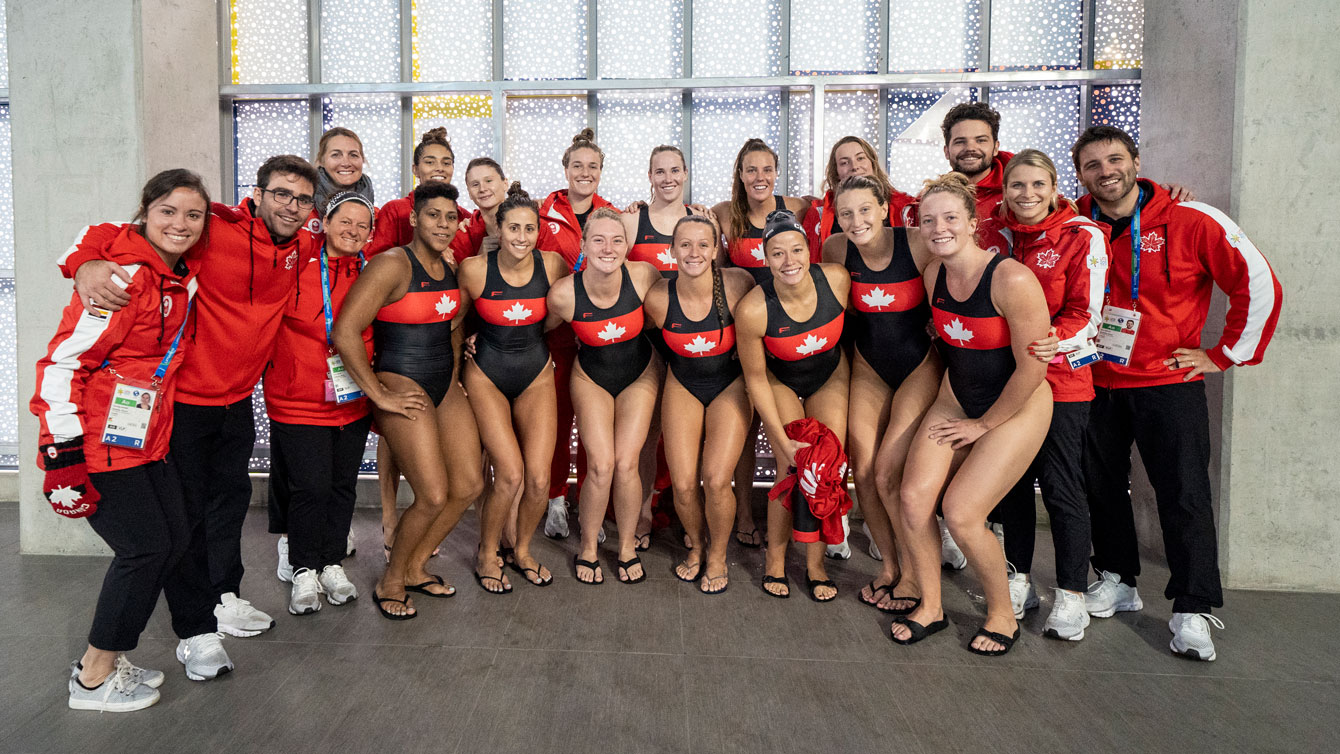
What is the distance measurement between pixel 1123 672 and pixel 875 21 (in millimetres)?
4271

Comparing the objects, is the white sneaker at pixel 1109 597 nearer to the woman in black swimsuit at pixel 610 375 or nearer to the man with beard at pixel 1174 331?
the man with beard at pixel 1174 331

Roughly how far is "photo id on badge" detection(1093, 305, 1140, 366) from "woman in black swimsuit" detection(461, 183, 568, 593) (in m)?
2.44

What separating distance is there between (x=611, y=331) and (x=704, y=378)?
0.50 meters

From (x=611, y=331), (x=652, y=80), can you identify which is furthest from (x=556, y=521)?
(x=652, y=80)

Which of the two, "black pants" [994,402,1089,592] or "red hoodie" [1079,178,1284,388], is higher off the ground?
"red hoodie" [1079,178,1284,388]

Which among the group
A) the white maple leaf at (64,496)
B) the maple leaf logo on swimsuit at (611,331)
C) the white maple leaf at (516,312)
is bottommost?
the white maple leaf at (64,496)

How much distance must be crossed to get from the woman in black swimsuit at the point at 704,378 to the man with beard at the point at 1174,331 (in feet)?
5.22

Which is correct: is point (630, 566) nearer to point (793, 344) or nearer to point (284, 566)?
point (793, 344)

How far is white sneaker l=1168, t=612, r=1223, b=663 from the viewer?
308cm

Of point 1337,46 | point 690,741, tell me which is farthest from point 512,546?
point 1337,46

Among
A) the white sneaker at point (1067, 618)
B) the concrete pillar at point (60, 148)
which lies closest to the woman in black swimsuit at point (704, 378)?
the white sneaker at point (1067, 618)

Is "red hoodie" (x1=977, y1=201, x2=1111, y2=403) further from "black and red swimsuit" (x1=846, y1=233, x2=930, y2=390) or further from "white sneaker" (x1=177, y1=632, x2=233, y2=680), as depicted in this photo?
"white sneaker" (x1=177, y1=632, x2=233, y2=680)

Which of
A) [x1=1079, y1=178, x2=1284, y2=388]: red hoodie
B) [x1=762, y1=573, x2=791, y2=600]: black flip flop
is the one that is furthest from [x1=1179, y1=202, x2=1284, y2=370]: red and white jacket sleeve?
[x1=762, y1=573, x2=791, y2=600]: black flip flop

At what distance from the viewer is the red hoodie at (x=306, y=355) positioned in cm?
327
